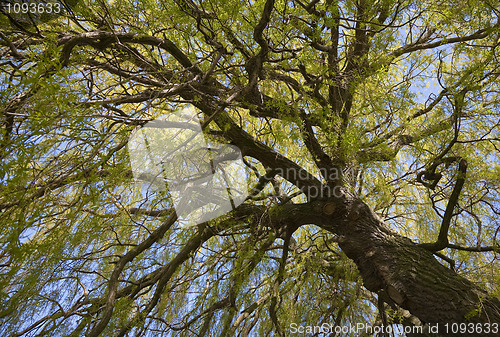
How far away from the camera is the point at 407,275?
1.98 metres

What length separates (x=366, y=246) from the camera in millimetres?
2195

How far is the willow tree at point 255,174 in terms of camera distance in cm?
170

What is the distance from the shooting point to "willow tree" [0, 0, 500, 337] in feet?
5.58

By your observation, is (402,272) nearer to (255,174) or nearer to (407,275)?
(407,275)

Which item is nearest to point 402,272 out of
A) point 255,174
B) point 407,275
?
point 407,275

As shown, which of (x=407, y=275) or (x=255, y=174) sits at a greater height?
(x=255, y=174)

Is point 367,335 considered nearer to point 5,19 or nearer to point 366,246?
point 366,246

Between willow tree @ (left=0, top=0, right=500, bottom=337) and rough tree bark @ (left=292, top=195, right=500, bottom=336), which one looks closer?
willow tree @ (left=0, top=0, right=500, bottom=337)

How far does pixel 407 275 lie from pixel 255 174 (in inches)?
52.2

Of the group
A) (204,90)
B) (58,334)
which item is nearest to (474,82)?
(204,90)

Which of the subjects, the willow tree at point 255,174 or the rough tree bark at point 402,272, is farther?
the rough tree bark at point 402,272

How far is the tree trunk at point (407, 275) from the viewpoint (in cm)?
183

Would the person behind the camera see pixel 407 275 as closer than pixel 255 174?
Yes

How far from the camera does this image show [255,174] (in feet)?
9.20
